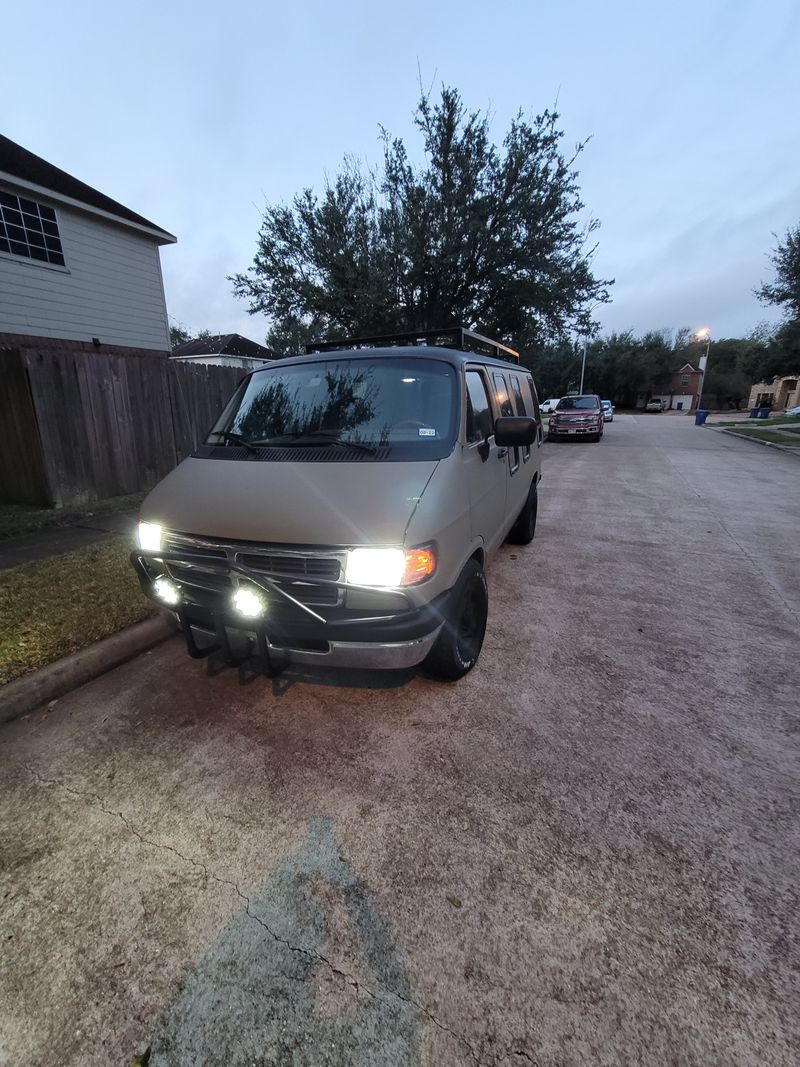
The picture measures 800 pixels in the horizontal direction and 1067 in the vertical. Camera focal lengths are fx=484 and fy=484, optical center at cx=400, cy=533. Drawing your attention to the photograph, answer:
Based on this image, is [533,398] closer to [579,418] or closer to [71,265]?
[71,265]

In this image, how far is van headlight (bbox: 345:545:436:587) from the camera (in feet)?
7.79

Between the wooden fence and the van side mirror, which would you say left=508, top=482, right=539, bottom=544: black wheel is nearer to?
the van side mirror

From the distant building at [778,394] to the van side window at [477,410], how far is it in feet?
195

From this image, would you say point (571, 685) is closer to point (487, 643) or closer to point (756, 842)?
point (487, 643)

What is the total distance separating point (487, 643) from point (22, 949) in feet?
9.56

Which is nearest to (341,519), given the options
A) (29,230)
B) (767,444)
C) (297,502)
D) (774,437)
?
(297,502)

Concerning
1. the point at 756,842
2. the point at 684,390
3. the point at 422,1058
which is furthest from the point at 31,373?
the point at 684,390

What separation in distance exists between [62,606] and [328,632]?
2764mm

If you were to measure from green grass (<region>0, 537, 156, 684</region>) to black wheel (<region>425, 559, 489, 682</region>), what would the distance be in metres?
2.36

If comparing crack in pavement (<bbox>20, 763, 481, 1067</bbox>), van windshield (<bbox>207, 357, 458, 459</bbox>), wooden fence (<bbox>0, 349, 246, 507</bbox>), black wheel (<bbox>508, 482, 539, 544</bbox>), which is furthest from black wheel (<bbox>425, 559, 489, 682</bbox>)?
wooden fence (<bbox>0, 349, 246, 507</bbox>)

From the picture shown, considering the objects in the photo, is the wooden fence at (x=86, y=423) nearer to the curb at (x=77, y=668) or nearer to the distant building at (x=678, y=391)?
the curb at (x=77, y=668)

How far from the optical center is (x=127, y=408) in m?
7.98

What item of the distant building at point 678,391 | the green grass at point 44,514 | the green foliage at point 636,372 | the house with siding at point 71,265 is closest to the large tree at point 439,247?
the house with siding at point 71,265

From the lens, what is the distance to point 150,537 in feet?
9.69
